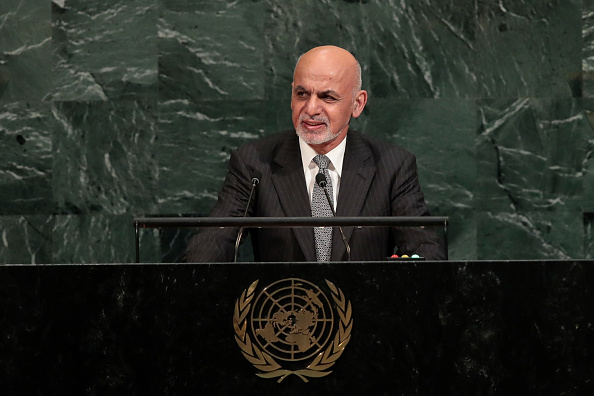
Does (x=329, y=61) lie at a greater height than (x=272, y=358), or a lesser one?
greater

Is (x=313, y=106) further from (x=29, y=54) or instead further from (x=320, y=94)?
(x=29, y=54)

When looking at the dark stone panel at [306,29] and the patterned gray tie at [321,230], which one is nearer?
the patterned gray tie at [321,230]

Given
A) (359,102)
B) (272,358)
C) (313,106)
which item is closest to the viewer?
(272,358)

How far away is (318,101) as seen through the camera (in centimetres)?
352

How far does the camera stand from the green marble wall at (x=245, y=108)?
4.66 meters

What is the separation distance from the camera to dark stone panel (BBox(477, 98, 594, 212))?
469cm

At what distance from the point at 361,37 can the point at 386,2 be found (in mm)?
213

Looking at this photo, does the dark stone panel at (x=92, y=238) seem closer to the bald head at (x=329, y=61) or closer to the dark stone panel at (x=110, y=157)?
the dark stone panel at (x=110, y=157)

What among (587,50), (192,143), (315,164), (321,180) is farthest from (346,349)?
(587,50)

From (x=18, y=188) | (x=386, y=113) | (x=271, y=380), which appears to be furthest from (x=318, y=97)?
(x=18, y=188)

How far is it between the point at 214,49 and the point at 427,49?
3.44 ft

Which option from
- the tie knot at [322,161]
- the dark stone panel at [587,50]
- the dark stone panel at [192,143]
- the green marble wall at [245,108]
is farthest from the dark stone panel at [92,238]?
the dark stone panel at [587,50]

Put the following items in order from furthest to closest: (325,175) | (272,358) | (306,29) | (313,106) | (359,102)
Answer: (306,29) < (359,102) < (313,106) < (325,175) < (272,358)

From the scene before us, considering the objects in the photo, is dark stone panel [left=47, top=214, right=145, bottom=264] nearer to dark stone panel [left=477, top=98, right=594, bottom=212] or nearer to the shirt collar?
the shirt collar
